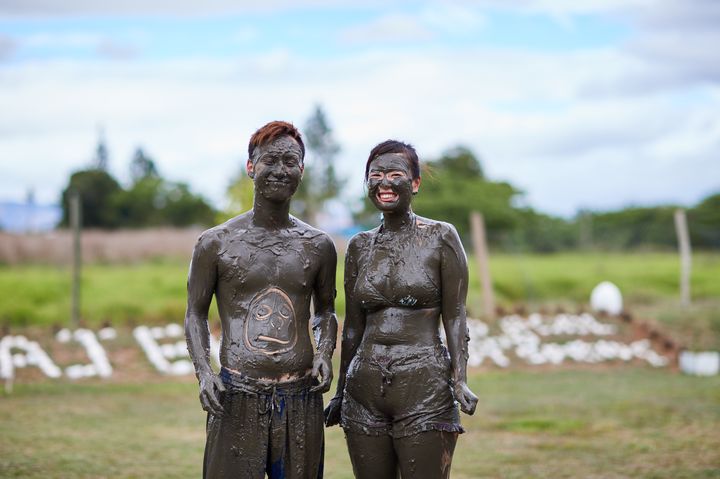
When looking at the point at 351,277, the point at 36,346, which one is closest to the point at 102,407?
the point at 36,346

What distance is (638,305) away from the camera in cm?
2238

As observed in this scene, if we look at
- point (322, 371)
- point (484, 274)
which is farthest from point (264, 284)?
point (484, 274)

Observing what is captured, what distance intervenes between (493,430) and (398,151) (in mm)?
6850

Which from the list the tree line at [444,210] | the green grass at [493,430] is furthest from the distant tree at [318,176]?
the green grass at [493,430]

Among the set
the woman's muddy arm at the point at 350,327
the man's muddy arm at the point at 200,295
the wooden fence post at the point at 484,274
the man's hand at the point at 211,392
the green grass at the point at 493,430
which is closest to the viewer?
the man's hand at the point at 211,392

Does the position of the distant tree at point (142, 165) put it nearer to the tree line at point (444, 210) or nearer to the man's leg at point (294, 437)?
the tree line at point (444, 210)

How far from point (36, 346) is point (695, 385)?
32.4 ft

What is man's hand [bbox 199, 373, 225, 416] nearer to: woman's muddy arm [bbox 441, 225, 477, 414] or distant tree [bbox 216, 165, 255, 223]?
woman's muddy arm [bbox 441, 225, 477, 414]

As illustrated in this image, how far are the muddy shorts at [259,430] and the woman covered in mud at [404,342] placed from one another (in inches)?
11.3

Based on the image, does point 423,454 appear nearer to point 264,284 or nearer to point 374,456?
point 374,456

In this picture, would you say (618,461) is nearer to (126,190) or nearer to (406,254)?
(406,254)

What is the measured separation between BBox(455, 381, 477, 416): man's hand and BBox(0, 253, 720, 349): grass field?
1297cm

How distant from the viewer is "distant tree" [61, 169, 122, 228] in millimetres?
31953

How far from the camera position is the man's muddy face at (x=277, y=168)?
16.4 ft
